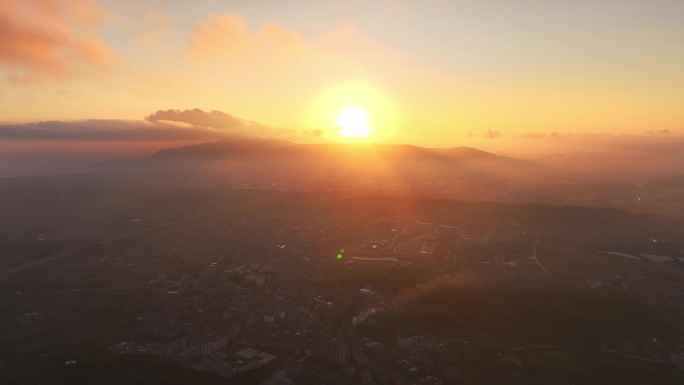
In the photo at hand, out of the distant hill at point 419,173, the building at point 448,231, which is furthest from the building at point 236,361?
the distant hill at point 419,173

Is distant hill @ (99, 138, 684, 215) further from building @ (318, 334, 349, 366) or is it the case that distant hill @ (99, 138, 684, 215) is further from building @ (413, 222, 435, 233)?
building @ (318, 334, 349, 366)

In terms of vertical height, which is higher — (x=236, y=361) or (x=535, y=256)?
(x=535, y=256)

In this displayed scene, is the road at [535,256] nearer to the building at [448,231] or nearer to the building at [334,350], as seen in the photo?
the building at [448,231]

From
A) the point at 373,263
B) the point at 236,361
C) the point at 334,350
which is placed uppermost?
the point at 373,263

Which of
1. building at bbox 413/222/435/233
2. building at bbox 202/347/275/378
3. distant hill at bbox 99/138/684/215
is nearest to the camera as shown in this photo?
building at bbox 202/347/275/378

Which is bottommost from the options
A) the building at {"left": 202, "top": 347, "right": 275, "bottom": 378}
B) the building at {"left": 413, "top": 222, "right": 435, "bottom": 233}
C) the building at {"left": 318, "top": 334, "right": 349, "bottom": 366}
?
the building at {"left": 202, "top": 347, "right": 275, "bottom": 378}

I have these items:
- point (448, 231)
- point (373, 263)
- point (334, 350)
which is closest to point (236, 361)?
point (334, 350)

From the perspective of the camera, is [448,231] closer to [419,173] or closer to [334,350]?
[334,350]

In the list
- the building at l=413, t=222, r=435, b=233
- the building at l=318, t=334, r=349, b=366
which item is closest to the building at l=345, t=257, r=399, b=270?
the building at l=413, t=222, r=435, b=233

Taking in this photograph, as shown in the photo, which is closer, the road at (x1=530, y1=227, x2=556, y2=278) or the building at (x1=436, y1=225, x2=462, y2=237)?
the road at (x1=530, y1=227, x2=556, y2=278)

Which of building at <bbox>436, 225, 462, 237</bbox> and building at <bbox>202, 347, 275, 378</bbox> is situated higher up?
building at <bbox>436, 225, 462, 237</bbox>

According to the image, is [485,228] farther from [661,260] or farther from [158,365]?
[158,365]

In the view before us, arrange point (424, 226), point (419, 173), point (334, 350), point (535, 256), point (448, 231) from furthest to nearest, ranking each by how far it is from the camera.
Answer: point (419, 173), point (424, 226), point (448, 231), point (535, 256), point (334, 350)

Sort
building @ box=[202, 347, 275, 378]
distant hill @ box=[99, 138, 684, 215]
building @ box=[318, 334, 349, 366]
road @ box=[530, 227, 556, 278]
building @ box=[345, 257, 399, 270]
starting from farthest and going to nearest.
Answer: distant hill @ box=[99, 138, 684, 215] < building @ box=[345, 257, 399, 270] < road @ box=[530, 227, 556, 278] < building @ box=[318, 334, 349, 366] < building @ box=[202, 347, 275, 378]
